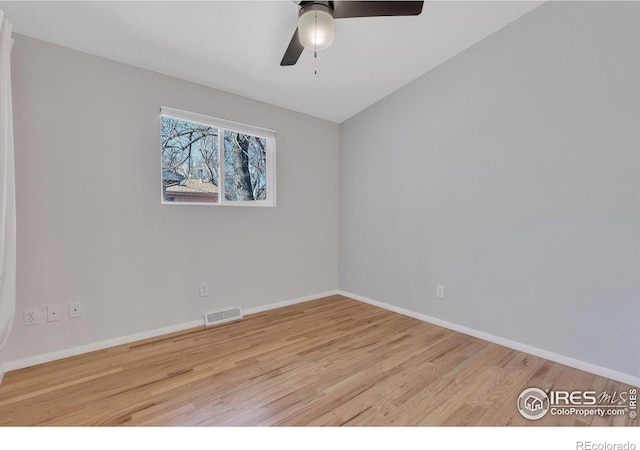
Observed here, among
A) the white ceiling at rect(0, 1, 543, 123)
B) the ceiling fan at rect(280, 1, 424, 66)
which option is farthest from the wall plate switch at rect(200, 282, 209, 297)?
the ceiling fan at rect(280, 1, 424, 66)

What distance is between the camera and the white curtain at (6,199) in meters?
1.69

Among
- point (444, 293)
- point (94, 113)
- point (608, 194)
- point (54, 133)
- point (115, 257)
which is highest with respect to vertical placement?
point (94, 113)

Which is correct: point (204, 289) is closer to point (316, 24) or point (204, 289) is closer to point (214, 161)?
point (214, 161)

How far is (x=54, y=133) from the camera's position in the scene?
6.79 feet

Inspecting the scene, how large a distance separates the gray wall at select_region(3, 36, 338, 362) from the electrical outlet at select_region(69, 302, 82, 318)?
1.6 inches

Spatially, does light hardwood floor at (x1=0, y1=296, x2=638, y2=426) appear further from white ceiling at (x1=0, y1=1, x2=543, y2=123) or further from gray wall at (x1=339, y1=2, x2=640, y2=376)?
white ceiling at (x1=0, y1=1, x2=543, y2=123)

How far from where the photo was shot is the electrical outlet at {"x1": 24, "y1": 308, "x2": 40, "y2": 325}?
1.98 metres

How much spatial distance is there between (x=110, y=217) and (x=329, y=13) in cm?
215

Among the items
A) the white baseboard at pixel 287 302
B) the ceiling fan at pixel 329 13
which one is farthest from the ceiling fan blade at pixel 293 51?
the white baseboard at pixel 287 302

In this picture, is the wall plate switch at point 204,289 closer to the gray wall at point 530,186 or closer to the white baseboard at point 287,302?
the white baseboard at point 287,302

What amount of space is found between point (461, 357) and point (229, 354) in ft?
5.66
